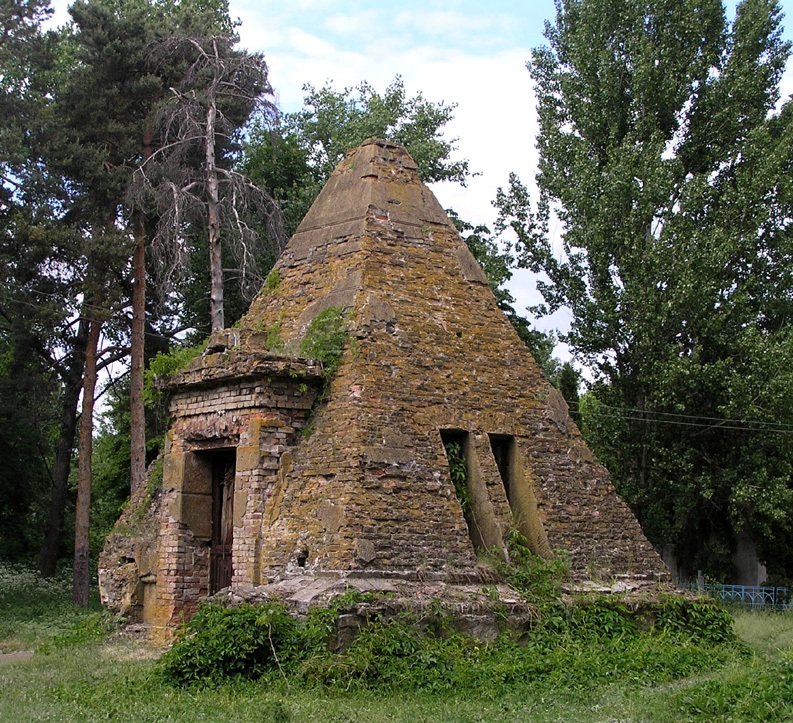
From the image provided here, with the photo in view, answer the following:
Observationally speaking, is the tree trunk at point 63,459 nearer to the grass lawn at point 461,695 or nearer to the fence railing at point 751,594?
the grass lawn at point 461,695

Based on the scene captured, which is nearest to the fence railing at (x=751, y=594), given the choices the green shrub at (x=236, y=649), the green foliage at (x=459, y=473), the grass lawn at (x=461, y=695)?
the grass lawn at (x=461, y=695)

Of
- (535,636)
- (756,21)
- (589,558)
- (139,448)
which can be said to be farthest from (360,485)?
(756,21)

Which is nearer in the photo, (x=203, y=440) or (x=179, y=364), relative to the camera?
(x=203, y=440)

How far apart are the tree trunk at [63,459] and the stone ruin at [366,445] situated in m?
12.4

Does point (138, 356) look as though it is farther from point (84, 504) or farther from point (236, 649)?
point (236, 649)

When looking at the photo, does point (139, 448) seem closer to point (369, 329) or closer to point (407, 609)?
point (369, 329)

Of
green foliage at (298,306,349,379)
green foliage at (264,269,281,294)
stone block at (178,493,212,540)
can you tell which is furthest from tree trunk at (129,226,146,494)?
green foliage at (298,306,349,379)

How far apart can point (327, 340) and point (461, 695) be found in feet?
15.0

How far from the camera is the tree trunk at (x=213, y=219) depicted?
1956 cm

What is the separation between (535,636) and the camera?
A: 1038 centimetres

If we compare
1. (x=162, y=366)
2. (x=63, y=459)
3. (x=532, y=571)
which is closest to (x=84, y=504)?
(x=63, y=459)

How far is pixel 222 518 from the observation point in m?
12.4

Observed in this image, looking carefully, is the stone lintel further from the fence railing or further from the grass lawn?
the fence railing

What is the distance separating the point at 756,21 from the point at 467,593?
606 inches
